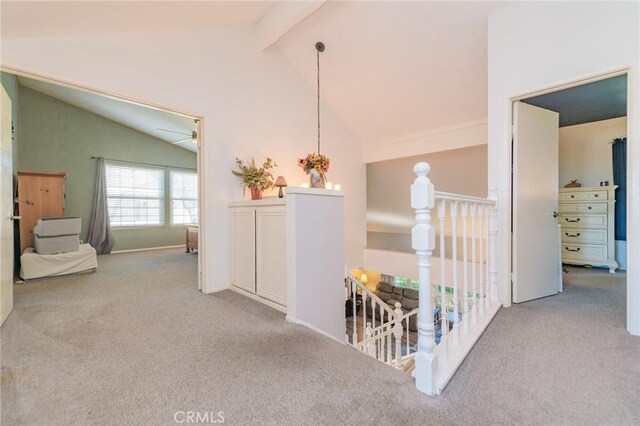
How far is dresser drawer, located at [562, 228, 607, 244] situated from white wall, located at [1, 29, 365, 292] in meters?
3.80

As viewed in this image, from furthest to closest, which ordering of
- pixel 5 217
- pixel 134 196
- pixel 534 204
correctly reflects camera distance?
pixel 134 196
pixel 534 204
pixel 5 217

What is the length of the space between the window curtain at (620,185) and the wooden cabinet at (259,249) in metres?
4.47

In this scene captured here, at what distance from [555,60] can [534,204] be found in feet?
4.01

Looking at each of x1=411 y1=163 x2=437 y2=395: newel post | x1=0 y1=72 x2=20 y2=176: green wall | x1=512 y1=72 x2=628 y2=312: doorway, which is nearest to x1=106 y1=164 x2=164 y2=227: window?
x1=0 y1=72 x2=20 y2=176: green wall

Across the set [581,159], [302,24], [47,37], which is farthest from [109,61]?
[581,159]

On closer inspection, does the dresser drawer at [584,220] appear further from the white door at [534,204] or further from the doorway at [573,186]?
the white door at [534,204]

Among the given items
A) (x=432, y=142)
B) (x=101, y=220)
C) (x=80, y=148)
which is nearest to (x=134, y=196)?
(x=101, y=220)

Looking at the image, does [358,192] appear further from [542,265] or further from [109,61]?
[109,61]

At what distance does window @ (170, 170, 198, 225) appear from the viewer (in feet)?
24.3

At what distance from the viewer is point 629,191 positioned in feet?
6.40

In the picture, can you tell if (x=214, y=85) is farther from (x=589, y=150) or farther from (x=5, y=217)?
(x=589, y=150)

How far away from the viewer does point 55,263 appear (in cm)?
384

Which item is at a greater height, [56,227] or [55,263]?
[56,227]

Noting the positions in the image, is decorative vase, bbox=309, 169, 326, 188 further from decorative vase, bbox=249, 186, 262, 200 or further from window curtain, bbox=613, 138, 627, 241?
window curtain, bbox=613, 138, 627, 241
